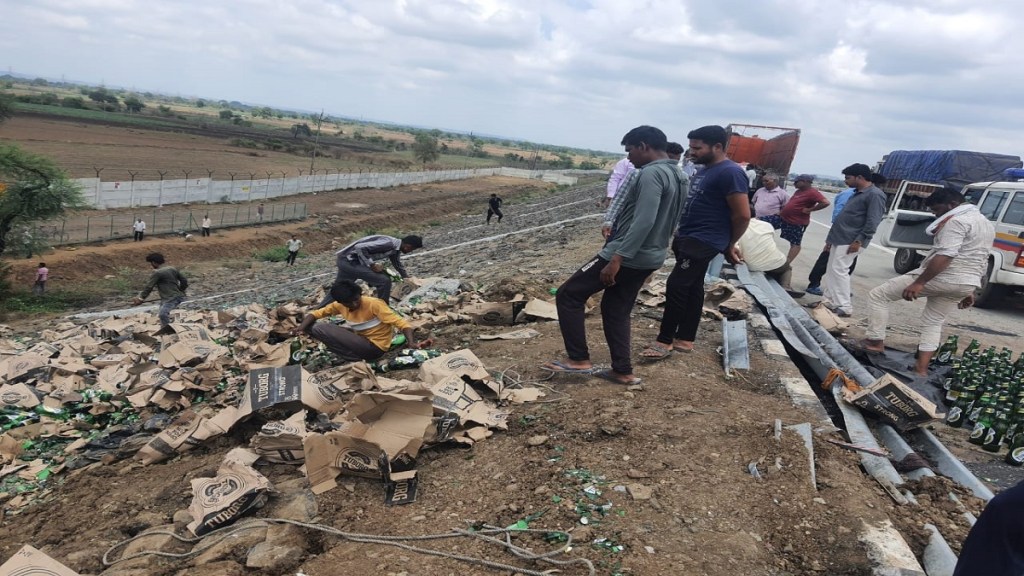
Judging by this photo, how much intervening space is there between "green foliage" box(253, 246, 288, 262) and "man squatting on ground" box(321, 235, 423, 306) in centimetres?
1555

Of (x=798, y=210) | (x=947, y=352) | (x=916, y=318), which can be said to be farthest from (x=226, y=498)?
(x=916, y=318)

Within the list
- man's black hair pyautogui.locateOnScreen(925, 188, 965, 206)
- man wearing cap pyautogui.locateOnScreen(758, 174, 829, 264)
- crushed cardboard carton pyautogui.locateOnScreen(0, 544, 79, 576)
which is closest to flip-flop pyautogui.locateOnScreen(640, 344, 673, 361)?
man's black hair pyautogui.locateOnScreen(925, 188, 965, 206)

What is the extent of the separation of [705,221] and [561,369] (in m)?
1.43

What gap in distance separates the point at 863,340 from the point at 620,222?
133 inches

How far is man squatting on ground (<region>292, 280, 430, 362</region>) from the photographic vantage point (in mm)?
4941

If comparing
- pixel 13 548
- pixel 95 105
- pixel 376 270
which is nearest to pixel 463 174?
pixel 376 270

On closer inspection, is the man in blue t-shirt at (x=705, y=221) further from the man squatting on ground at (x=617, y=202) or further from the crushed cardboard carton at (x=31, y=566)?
the crushed cardboard carton at (x=31, y=566)

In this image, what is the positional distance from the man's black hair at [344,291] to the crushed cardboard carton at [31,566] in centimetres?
260

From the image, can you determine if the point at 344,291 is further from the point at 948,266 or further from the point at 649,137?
the point at 948,266

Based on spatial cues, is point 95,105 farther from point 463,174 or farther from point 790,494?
point 790,494

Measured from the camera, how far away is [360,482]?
A: 3.03 m

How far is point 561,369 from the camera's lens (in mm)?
4164

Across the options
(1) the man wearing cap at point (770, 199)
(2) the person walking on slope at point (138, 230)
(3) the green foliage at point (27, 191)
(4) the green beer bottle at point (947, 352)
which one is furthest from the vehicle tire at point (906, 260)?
(2) the person walking on slope at point (138, 230)

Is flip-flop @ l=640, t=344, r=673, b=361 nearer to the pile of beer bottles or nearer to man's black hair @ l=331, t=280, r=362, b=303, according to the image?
the pile of beer bottles
